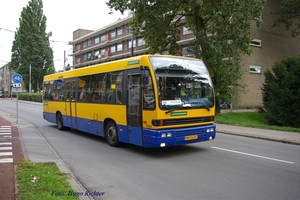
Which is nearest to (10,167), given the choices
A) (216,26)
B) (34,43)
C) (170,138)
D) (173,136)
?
(170,138)

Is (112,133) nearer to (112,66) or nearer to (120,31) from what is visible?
(112,66)

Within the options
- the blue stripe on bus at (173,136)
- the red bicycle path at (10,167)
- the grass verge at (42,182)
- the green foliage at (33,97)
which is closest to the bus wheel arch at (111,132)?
the blue stripe on bus at (173,136)

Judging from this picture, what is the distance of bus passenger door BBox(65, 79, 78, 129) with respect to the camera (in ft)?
39.2

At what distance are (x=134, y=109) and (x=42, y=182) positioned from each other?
3470mm

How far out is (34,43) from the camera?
6034cm

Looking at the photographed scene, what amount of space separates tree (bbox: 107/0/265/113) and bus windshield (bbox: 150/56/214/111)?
8.89m

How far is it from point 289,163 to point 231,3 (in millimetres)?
11139

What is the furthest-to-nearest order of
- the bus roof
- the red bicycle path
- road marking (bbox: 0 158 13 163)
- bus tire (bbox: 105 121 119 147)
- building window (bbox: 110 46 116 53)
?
1. building window (bbox: 110 46 116 53)
2. bus tire (bbox: 105 121 119 147)
3. the bus roof
4. road marking (bbox: 0 158 13 163)
5. the red bicycle path

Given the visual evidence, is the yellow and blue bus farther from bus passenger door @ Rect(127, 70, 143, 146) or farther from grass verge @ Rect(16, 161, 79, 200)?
grass verge @ Rect(16, 161, 79, 200)

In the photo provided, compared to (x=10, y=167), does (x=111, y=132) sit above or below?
above

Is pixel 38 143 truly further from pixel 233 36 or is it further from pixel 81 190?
pixel 233 36

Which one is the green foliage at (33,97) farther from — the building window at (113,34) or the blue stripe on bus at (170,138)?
the blue stripe on bus at (170,138)

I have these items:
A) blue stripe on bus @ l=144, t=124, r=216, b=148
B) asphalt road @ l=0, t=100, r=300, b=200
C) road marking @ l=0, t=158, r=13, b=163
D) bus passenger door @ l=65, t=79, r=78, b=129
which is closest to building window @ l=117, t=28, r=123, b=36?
bus passenger door @ l=65, t=79, r=78, b=129

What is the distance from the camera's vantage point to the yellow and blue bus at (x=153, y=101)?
24.3 feet
